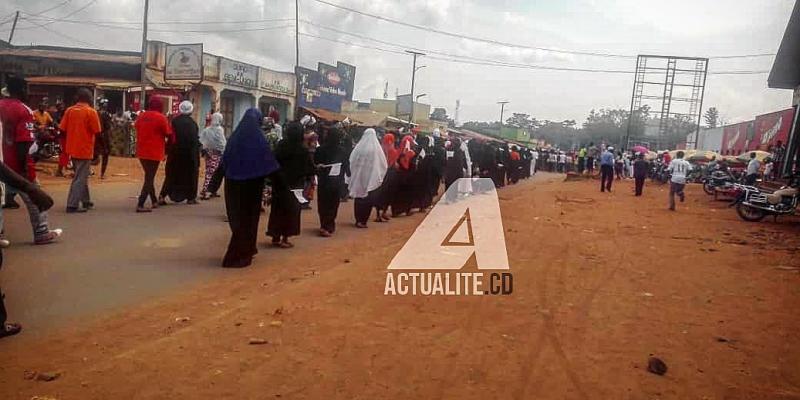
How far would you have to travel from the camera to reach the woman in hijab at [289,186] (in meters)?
7.52

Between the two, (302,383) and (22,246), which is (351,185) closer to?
(22,246)

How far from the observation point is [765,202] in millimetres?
14156

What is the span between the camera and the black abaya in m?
10.2

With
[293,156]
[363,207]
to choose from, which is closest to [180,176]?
[363,207]

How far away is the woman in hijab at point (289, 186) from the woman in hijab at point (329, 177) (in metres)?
0.50

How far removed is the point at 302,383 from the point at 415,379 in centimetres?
67

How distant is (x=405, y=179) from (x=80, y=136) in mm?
5523

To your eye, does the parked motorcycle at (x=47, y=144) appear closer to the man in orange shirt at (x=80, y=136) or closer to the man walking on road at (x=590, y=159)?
the man in orange shirt at (x=80, y=136)

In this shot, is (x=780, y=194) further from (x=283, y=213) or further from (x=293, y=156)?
(x=283, y=213)

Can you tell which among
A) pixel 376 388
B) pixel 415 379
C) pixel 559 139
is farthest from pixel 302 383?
pixel 559 139

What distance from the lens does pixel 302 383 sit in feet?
11.7

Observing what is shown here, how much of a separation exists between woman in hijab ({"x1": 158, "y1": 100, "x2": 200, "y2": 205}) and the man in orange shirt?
1.52 meters

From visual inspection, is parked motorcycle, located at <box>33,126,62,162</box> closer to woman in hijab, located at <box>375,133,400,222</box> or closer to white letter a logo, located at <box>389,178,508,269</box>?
woman in hijab, located at <box>375,133,400,222</box>

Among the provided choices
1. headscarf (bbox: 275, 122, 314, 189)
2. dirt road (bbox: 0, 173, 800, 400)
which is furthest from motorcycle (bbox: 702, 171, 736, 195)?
headscarf (bbox: 275, 122, 314, 189)
